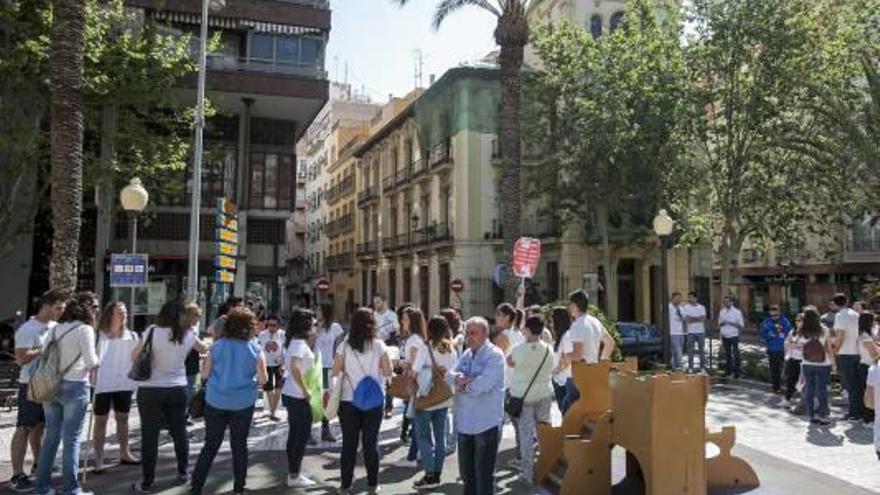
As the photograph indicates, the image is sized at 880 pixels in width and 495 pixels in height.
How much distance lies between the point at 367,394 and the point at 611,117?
67.9 ft

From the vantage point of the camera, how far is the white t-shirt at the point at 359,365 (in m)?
6.95

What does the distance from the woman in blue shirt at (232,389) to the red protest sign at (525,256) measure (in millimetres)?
8256

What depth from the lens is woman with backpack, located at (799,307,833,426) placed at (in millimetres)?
11180

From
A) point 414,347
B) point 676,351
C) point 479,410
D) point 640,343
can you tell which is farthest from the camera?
point 640,343

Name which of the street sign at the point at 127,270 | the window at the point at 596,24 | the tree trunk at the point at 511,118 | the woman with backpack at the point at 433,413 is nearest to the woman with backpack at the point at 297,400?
the woman with backpack at the point at 433,413

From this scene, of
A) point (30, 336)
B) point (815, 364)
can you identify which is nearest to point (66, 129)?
point (30, 336)

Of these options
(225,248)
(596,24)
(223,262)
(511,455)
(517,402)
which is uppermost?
(596,24)

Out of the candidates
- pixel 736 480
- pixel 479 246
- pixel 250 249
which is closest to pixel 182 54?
pixel 250 249

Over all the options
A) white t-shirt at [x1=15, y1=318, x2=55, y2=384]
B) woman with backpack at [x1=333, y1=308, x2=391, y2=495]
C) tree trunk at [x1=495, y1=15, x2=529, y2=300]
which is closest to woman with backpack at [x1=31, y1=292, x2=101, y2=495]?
white t-shirt at [x1=15, y1=318, x2=55, y2=384]

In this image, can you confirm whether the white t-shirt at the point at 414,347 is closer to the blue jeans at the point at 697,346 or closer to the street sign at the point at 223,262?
the street sign at the point at 223,262

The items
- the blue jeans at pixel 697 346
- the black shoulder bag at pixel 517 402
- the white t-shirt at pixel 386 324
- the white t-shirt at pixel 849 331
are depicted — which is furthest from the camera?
the blue jeans at pixel 697 346

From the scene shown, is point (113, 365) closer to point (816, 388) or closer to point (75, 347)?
point (75, 347)

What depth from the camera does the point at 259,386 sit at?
7.45 m

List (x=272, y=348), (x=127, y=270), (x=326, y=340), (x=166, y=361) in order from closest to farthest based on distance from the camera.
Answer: (x=166, y=361) → (x=326, y=340) → (x=272, y=348) → (x=127, y=270)
